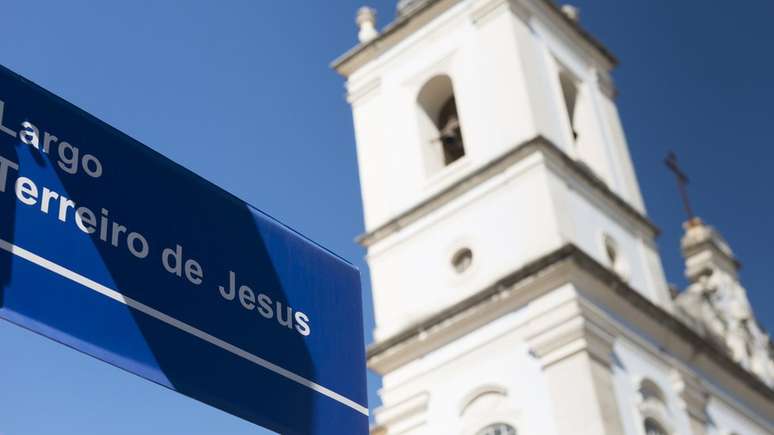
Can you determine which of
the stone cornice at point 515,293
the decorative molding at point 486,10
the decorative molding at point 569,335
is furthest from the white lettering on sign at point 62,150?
the decorative molding at point 486,10

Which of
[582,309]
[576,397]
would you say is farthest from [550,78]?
[576,397]

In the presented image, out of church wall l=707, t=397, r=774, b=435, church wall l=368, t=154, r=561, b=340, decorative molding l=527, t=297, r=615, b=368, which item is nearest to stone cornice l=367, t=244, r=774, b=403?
church wall l=368, t=154, r=561, b=340

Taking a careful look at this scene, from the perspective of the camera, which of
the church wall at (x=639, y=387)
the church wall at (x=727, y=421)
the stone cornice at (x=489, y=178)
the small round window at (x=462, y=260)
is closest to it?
the church wall at (x=639, y=387)

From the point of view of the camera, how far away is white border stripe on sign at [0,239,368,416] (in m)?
3.14

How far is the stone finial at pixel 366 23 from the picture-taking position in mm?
18359

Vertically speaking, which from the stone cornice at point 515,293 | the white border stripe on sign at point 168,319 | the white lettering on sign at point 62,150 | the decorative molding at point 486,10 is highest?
the decorative molding at point 486,10

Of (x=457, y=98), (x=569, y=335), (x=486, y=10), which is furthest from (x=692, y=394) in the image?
(x=486, y=10)

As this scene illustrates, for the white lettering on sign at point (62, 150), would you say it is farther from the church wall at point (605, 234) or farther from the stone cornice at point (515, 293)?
the church wall at point (605, 234)

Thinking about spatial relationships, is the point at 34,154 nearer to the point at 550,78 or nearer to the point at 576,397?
the point at 576,397

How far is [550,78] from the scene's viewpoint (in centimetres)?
1639

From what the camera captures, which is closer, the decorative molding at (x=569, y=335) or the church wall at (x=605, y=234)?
the decorative molding at (x=569, y=335)

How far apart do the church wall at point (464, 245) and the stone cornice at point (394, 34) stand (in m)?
3.65

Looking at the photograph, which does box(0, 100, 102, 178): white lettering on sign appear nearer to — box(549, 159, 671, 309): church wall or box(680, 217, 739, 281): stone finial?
box(549, 159, 671, 309): church wall

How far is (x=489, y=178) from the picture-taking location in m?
14.9
